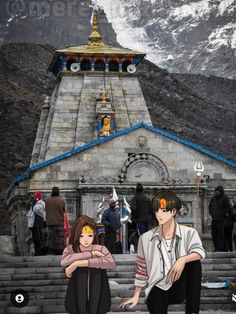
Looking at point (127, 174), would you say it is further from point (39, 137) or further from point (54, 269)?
point (54, 269)

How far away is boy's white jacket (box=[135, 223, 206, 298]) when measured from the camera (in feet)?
44.9

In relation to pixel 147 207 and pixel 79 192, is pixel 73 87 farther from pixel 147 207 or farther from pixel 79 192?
pixel 147 207

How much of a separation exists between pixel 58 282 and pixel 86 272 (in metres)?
7.58

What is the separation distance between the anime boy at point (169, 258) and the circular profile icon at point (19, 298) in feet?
Answer: 22.7

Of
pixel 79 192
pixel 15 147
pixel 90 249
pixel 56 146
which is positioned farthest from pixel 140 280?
pixel 15 147

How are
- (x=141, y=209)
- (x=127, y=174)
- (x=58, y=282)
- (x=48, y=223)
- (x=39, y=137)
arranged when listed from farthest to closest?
(x=39, y=137) → (x=127, y=174) → (x=141, y=209) → (x=48, y=223) → (x=58, y=282)

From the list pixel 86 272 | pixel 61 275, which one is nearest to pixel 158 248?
pixel 86 272

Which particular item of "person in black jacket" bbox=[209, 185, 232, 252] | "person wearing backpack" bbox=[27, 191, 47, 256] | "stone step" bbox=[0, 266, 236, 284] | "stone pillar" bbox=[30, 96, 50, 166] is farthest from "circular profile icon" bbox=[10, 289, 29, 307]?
"stone pillar" bbox=[30, 96, 50, 166]

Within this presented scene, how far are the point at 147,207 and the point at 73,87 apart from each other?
79.1 feet

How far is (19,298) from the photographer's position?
2044cm

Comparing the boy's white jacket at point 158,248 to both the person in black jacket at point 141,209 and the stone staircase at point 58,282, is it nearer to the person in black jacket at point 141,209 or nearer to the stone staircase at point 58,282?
the stone staircase at point 58,282

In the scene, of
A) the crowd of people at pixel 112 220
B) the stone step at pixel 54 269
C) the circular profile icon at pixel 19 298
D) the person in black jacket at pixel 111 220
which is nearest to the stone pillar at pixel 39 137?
the crowd of people at pixel 112 220

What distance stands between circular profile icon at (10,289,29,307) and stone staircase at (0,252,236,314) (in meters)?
0.08

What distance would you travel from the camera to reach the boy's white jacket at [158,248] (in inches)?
539
